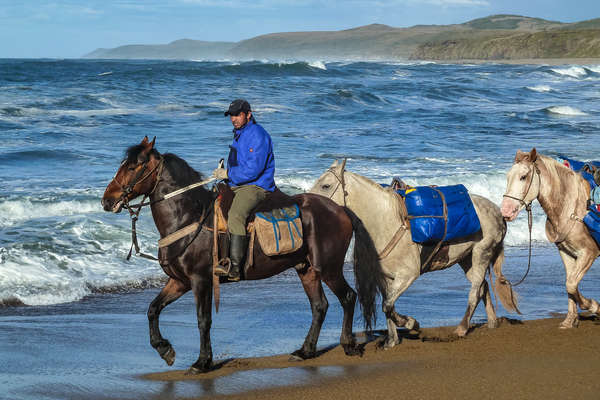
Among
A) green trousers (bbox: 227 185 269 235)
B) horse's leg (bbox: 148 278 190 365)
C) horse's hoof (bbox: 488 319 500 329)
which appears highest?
green trousers (bbox: 227 185 269 235)

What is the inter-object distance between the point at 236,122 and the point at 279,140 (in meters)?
17.3

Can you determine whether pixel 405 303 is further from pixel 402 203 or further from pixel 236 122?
pixel 236 122

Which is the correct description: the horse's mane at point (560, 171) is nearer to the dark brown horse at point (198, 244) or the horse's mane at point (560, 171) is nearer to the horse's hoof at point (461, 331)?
the horse's hoof at point (461, 331)

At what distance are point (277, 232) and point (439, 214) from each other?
1742 millimetres

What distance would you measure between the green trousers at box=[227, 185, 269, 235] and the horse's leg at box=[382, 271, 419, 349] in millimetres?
1535

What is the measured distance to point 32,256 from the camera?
32.8 ft

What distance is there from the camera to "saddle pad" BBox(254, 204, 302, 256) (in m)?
5.95

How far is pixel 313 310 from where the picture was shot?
6262 mm

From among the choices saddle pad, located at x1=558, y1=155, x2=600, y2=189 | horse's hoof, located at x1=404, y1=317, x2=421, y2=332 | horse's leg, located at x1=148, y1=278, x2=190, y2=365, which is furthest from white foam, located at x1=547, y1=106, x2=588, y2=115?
horse's leg, located at x1=148, y1=278, x2=190, y2=365

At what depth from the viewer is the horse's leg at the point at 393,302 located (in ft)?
21.7

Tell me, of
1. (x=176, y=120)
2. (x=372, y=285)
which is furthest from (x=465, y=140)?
(x=372, y=285)

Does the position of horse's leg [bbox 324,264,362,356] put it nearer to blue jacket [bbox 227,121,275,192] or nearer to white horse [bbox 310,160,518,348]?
white horse [bbox 310,160,518,348]

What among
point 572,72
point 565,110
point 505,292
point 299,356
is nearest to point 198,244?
point 299,356

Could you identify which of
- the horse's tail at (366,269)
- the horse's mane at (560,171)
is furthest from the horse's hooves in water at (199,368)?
the horse's mane at (560,171)
